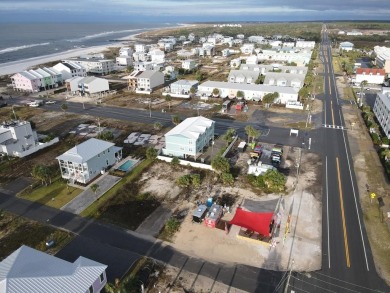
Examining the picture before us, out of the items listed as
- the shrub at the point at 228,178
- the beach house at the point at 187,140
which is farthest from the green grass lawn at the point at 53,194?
the shrub at the point at 228,178

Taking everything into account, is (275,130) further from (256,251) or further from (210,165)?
(256,251)

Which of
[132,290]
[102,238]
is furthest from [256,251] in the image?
[102,238]

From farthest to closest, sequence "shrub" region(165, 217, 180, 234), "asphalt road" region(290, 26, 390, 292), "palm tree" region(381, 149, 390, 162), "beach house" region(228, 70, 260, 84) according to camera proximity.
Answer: "beach house" region(228, 70, 260, 84)
"palm tree" region(381, 149, 390, 162)
"shrub" region(165, 217, 180, 234)
"asphalt road" region(290, 26, 390, 292)

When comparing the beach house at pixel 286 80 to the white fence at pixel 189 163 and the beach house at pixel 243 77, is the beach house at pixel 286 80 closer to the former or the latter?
the beach house at pixel 243 77

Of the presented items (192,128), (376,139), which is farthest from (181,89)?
(376,139)

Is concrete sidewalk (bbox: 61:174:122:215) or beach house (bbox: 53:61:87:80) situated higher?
beach house (bbox: 53:61:87:80)

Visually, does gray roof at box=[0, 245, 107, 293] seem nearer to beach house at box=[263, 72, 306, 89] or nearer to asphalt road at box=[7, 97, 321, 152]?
asphalt road at box=[7, 97, 321, 152]

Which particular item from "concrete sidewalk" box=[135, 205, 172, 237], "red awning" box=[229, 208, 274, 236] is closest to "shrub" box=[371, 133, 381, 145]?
"red awning" box=[229, 208, 274, 236]

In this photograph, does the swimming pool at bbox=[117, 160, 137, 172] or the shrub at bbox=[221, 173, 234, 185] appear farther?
the swimming pool at bbox=[117, 160, 137, 172]
